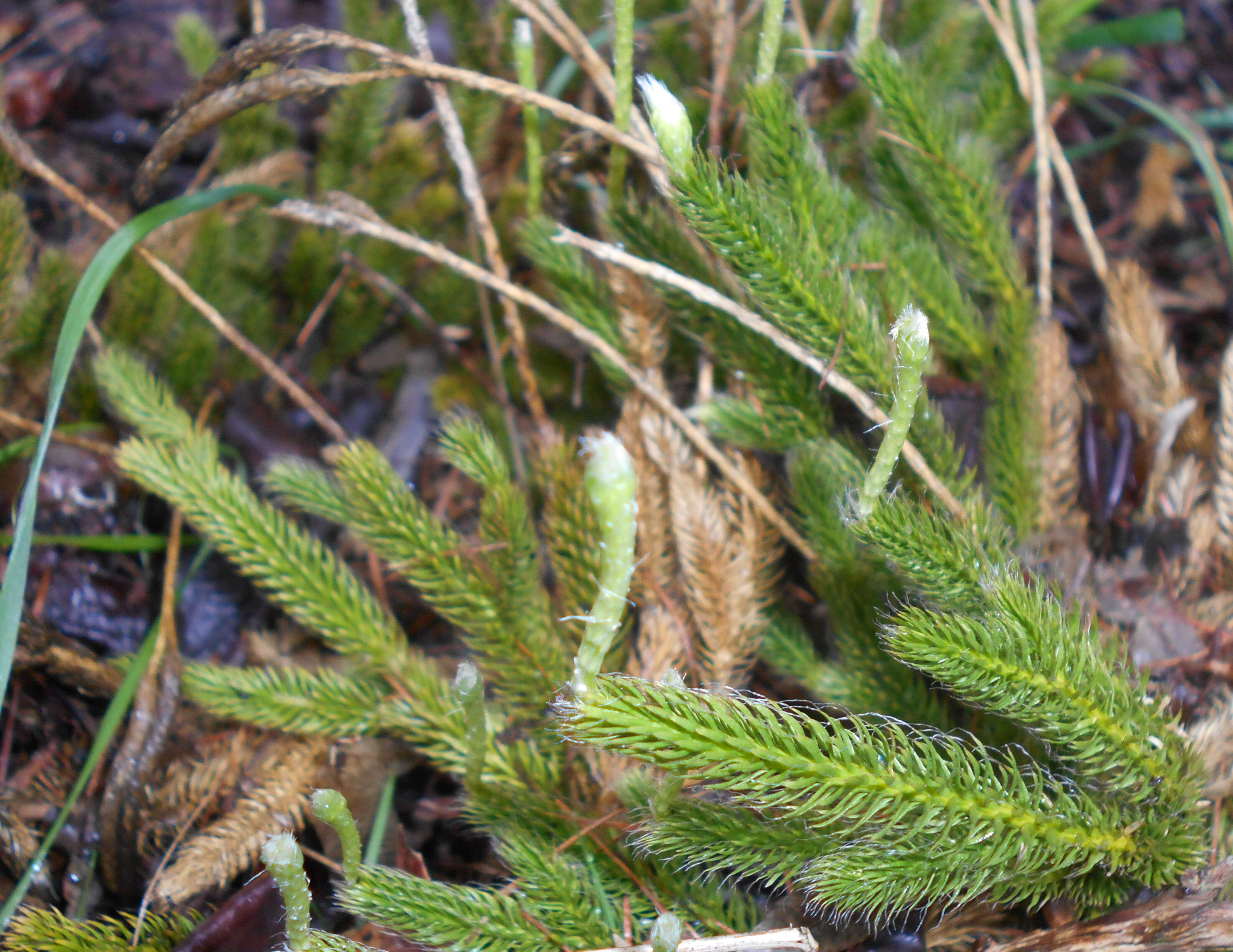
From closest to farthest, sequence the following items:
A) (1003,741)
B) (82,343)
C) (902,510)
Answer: (902,510) < (1003,741) < (82,343)

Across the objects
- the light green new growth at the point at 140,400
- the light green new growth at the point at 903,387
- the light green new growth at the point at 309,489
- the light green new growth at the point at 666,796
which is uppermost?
the light green new growth at the point at 903,387

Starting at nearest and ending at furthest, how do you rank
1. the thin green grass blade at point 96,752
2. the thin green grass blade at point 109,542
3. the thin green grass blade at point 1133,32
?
the thin green grass blade at point 96,752 < the thin green grass blade at point 109,542 < the thin green grass blade at point 1133,32

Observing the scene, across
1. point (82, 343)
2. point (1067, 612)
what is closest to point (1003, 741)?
point (1067, 612)

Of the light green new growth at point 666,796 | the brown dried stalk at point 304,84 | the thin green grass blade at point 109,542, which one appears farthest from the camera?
the thin green grass blade at point 109,542

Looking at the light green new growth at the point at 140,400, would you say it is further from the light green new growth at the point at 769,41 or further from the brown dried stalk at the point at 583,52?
the light green new growth at the point at 769,41

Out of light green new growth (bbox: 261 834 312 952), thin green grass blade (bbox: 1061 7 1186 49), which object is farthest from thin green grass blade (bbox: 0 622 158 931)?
thin green grass blade (bbox: 1061 7 1186 49)

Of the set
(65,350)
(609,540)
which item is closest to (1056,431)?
(609,540)

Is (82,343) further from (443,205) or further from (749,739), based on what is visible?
(749,739)

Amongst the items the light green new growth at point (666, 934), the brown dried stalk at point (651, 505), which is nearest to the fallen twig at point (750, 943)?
the light green new growth at point (666, 934)
